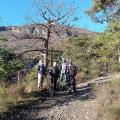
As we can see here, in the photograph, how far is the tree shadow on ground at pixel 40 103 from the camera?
14328mm

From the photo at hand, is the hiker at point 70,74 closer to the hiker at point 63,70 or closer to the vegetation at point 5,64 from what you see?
the hiker at point 63,70

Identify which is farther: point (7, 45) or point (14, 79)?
point (14, 79)

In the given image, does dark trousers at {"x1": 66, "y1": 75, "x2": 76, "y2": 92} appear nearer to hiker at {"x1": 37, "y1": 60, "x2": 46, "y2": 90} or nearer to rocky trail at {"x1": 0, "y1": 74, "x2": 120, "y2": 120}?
rocky trail at {"x1": 0, "y1": 74, "x2": 120, "y2": 120}

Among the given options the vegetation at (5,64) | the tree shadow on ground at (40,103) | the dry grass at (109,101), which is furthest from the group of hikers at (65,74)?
the dry grass at (109,101)

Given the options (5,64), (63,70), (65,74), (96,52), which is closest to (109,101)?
(96,52)

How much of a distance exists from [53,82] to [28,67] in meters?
6.24

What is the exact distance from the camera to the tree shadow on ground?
14.3m

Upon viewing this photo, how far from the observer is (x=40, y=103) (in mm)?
16719

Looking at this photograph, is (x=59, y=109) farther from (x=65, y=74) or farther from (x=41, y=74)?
(x=41, y=74)

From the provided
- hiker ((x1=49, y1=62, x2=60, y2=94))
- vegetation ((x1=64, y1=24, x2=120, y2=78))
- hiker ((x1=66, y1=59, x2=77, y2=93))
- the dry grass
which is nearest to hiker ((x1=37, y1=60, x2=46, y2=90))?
hiker ((x1=49, y1=62, x2=60, y2=94))

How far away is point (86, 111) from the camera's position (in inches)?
579

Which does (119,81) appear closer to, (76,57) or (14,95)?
(14,95)

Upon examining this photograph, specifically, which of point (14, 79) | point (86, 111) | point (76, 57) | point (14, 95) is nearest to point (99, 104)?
point (86, 111)

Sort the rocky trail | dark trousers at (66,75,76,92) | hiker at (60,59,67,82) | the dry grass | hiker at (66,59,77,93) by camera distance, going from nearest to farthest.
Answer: the dry grass, the rocky trail, hiker at (66,59,77,93), dark trousers at (66,75,76,92), hiker at (60,59,67,82)
